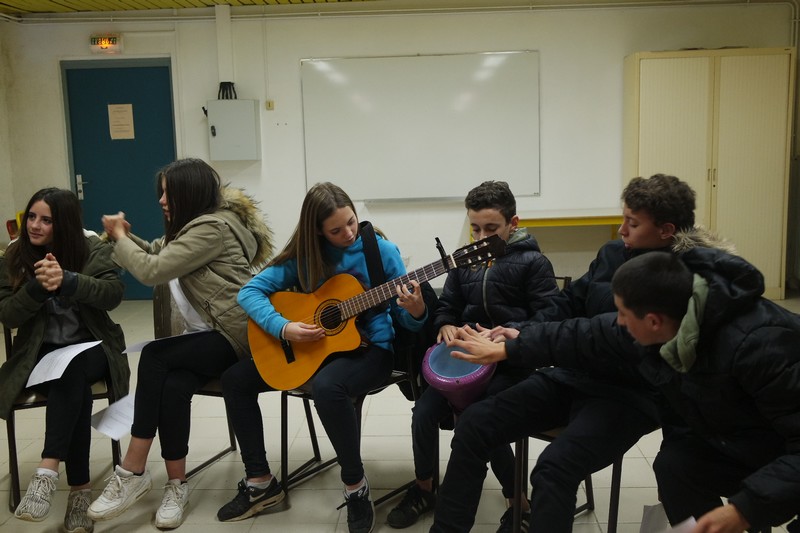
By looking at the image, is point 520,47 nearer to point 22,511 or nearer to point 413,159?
point 413,159

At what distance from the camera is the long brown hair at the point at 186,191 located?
2473mm

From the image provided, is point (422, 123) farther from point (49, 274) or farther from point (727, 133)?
point (49, 274)

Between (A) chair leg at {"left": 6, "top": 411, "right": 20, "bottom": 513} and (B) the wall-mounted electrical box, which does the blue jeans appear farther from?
(B) the wall-mounted electrical box

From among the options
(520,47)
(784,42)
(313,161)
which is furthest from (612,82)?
(313,161)

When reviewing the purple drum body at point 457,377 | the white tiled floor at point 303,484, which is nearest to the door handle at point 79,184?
the white tiled floor at point 303,484

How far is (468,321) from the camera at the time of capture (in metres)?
2.30

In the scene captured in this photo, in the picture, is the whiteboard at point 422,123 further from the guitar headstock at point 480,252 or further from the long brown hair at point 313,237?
the guitar headstock at point 480,252

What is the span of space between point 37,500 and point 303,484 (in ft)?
2.92

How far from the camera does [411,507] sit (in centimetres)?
230

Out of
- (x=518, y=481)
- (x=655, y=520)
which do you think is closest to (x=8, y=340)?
(x=518, y=481)

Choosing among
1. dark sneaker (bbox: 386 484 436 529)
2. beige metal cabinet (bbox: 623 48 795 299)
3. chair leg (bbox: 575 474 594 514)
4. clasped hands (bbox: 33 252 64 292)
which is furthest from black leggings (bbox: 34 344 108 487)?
beige metal cabinet (bbox: 623 48 795 299)

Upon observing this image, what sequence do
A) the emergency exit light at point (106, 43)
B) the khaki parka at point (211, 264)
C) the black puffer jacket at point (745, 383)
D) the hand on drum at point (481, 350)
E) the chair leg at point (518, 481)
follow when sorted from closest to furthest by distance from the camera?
the black puffer jacket at point (745, 383), the hand on drum at point (481, 350), the chair leg at point (518, 481), the khaki parka at point (211, 264), the emergency exit light at point (106, 43)

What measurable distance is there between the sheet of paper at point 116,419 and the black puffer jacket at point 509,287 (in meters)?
1.14

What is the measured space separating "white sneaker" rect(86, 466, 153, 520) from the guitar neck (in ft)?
2.91
